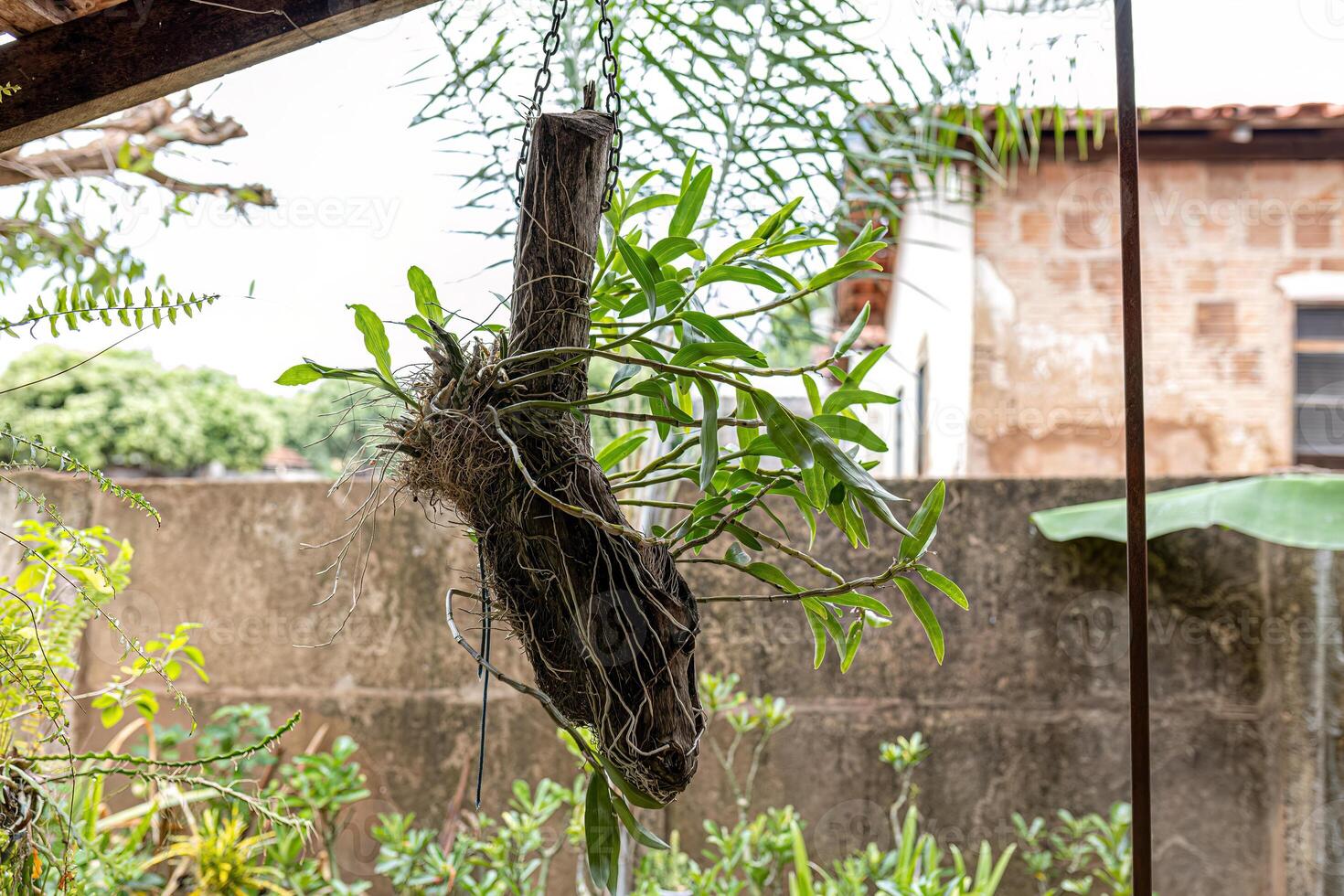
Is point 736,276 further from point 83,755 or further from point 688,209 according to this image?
point 83,755

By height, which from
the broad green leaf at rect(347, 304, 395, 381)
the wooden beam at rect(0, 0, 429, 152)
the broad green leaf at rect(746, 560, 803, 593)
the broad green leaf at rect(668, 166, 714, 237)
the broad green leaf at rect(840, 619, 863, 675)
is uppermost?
the wooden beam at rect(0, 0, 429, 152)

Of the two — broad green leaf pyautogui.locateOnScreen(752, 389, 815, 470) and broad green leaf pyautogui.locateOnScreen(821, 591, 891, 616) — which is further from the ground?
broad green leaf pyautogui.locateOnScreen(752, 389, 815, 470)

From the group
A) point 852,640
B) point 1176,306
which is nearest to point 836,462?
point 852,640

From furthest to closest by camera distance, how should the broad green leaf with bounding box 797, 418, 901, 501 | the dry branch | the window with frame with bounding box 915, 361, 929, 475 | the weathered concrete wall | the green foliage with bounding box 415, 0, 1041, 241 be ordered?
the window with frame with bounding box 915, 361, 929, 475
the weathered concrete wall
the dry branch
the green foliage with bounding box 415, 0, 1041, 241
the broad green leaf with bounding box 797, 418, 901, 501

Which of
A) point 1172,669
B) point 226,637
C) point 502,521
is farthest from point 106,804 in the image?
point 1172,669

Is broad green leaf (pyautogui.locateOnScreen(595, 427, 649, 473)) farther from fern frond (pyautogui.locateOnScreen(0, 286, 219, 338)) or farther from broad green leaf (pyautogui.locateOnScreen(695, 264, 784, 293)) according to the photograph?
fern frond (pyautogui.locateOnScreen(0, 286, 219, 338))

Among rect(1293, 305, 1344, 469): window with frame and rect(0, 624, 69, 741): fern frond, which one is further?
rect(1293, 305, 1344, 469): window with frame

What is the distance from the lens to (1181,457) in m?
4.18

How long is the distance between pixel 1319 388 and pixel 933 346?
79.6 inches

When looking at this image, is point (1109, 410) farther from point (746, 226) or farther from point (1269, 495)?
point (746, 226)

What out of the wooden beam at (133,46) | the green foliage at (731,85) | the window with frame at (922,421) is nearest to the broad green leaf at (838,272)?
the wooden beam at (133,46)

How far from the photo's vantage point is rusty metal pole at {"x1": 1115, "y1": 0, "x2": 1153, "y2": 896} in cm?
80

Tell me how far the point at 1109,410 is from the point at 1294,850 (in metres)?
2.46

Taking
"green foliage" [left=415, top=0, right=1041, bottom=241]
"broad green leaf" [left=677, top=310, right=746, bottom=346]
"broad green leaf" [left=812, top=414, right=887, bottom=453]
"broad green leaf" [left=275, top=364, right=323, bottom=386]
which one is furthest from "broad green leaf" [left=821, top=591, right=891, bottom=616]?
"green foliage" [left=415, top=0, right=1041, bottom=241]
